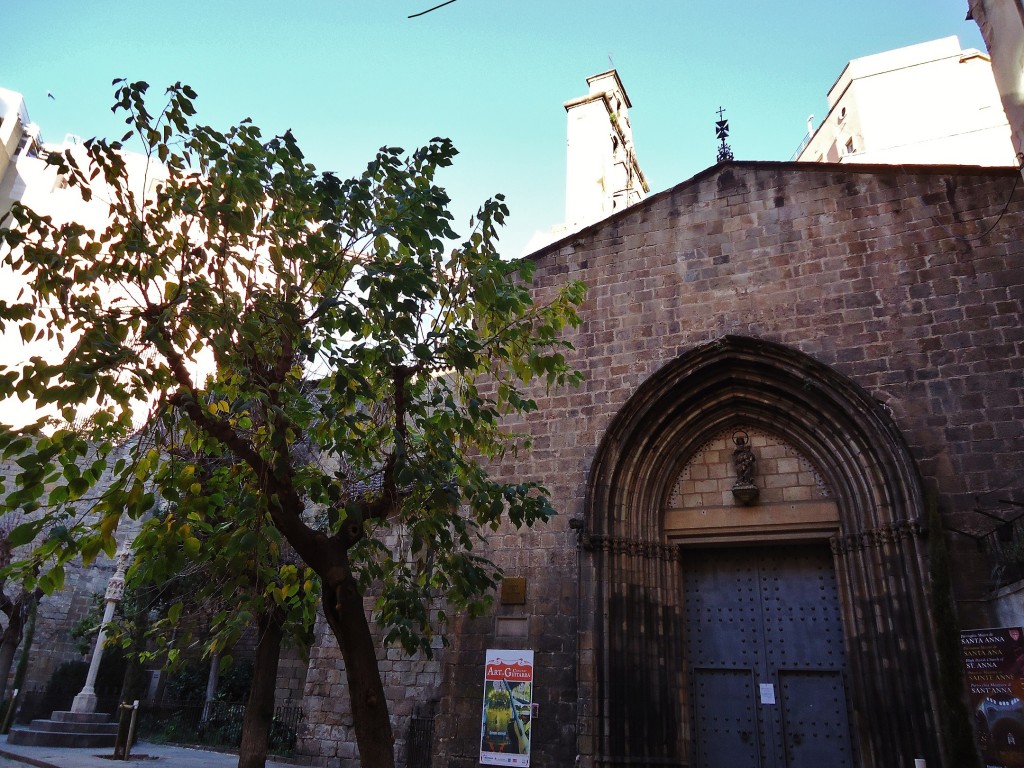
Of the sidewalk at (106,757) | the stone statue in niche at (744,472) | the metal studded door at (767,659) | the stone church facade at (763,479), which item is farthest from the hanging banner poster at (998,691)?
the sidewalk at (106,757)

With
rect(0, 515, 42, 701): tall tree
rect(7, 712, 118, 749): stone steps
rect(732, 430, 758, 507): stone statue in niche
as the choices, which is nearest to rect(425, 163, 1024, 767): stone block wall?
rect(732, 430, 758, 507): stone statue in niche

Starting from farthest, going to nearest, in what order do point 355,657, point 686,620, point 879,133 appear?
point 879,133 → point 686,620 → point 355,657

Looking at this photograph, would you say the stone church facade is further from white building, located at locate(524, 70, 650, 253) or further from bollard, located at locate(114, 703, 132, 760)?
white building, located at locate(524, 70, 650, 253)

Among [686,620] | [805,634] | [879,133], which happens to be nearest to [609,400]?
[686,620]

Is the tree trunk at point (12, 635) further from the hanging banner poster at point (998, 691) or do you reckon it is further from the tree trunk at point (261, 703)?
the hanging banner poster at point (998, 691)

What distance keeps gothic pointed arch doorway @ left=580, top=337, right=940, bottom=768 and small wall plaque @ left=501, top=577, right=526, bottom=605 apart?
88cm

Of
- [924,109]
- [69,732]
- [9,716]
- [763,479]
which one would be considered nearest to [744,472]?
[763,479]

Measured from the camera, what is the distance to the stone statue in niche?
30.3 feet

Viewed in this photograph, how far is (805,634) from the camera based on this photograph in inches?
345

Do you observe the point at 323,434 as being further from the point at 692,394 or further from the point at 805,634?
the point at 805,634

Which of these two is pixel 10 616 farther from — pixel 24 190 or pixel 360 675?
pixel 360 675

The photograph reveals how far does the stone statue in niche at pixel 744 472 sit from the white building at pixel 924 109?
14797 mm

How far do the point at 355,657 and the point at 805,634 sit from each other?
5887mm

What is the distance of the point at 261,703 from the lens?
8336 millimetres
